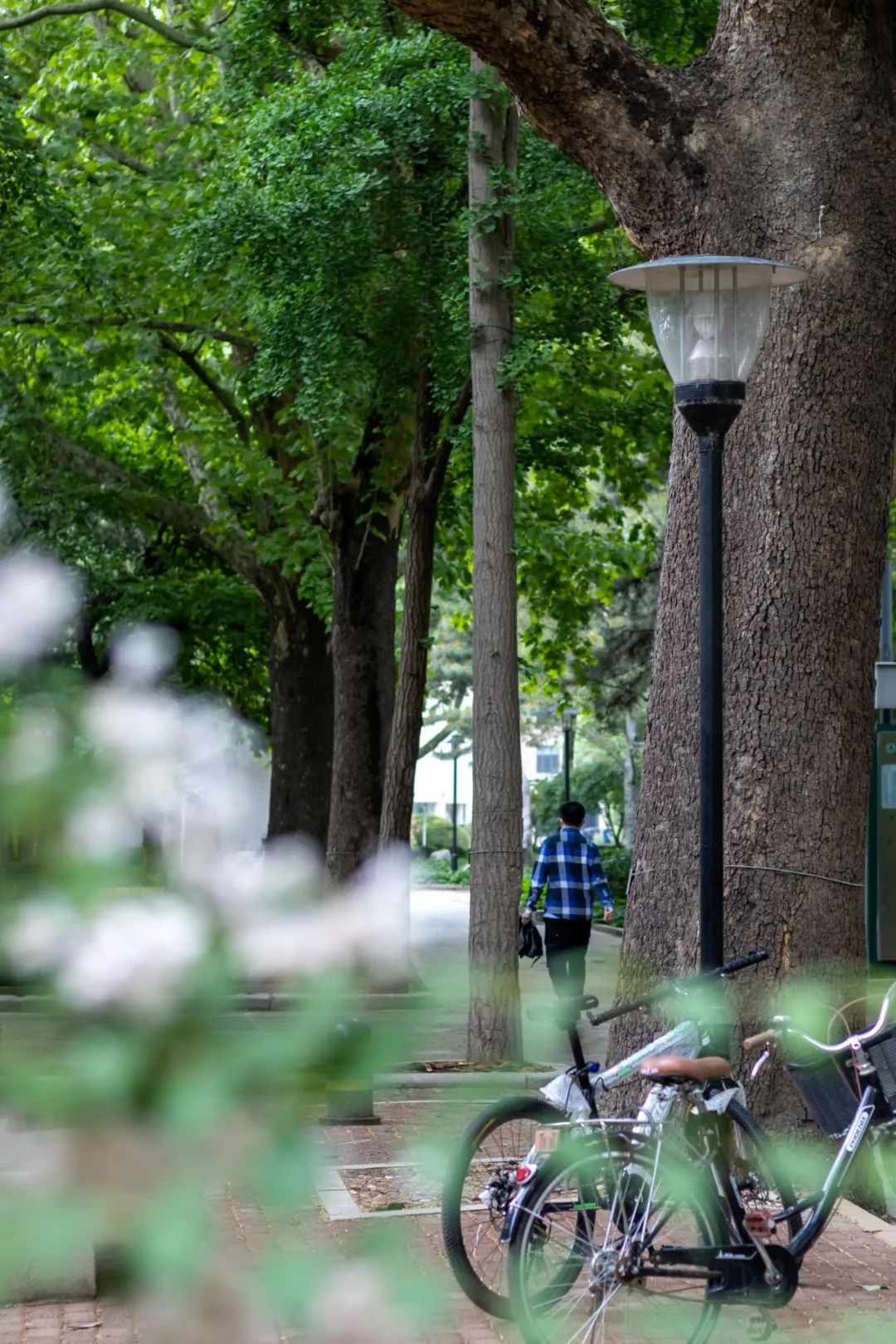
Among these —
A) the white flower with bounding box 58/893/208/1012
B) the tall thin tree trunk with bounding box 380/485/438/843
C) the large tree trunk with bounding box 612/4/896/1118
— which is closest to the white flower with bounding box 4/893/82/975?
the white flower with bounding box 58/893/208/1012

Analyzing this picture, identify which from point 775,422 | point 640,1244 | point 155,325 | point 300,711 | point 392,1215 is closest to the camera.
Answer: point 392,1215

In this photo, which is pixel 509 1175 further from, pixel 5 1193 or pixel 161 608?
pixel 161 608

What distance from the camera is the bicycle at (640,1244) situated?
211 inches

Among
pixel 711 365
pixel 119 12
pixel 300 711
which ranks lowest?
pixel 300 711

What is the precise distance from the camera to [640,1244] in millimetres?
→ 5422

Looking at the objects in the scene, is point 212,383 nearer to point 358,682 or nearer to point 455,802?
point 358,682

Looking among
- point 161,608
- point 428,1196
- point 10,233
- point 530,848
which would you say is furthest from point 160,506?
point 530,848

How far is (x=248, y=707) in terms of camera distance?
29312 millimetres

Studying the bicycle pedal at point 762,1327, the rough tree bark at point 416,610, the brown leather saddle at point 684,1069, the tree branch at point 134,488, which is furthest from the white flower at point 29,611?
the tree branch at point 134,488

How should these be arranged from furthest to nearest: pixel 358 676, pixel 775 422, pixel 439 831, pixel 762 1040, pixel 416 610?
pixel 439 831, pixel 358 676, pixel 416 610, pixel 775 422, pixel 762 1040

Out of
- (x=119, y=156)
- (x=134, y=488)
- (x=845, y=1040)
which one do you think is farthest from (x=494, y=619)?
(x=134, y=488)

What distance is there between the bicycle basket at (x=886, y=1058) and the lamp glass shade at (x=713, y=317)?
2.49 metres

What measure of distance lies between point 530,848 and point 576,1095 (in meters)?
48.9

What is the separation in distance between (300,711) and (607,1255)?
52.5 ft
